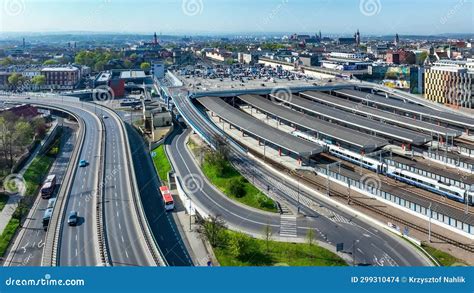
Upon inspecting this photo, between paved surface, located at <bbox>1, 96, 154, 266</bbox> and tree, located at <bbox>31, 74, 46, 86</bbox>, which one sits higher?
tree, located at <bbox>31, 74, 46, 86</bbox>

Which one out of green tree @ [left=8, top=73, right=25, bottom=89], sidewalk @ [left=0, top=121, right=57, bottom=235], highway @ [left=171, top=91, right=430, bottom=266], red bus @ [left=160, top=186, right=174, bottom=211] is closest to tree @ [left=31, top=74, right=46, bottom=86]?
green tree @ [left=8, top=73, right=25, bottom=89]

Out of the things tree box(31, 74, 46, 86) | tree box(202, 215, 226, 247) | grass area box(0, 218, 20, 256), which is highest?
tree box(31, 74, 46, 86)

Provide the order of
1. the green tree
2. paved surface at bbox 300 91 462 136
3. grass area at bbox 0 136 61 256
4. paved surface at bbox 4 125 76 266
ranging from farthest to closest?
1. the green tree
2. paved surface at bbox 300 91 462 136
3. grass area at bbox 0 136 61 256
4. paved surface at bbox 4 125 76 266

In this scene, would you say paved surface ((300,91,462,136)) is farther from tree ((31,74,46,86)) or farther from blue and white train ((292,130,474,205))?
tree ((31,74,46,86))

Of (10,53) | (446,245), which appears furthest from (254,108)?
(10,53)

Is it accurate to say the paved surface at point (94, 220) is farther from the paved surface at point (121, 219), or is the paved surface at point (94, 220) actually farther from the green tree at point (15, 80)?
the green tree at point (15, 80)

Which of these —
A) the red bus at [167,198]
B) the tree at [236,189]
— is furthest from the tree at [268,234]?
the red bus at [167,198]

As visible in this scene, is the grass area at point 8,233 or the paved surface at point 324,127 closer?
the grass area at point 8,233

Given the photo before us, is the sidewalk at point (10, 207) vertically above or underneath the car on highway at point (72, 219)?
underneath
